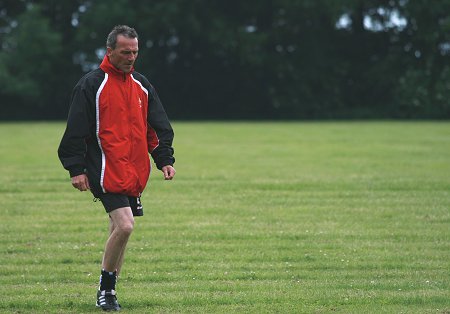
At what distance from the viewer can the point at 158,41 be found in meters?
51.5

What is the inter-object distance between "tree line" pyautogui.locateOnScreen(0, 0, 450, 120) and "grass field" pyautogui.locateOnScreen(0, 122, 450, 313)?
29421mm

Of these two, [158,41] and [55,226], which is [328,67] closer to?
[158,41]

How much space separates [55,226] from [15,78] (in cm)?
3836

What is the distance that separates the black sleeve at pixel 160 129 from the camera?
693cm

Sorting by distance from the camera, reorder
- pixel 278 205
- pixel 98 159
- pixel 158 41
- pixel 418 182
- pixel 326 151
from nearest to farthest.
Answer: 1. pixel 98 159
2. pixel 278 205
3. pixel 418 182
4. pixel 326 151
5. pixel 158 41

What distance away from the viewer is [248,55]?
4903cm

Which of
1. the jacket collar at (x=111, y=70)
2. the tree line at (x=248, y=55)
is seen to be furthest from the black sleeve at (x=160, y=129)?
the tree line at (x=248, y=55)

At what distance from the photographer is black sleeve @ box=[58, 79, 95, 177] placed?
21.4 ft

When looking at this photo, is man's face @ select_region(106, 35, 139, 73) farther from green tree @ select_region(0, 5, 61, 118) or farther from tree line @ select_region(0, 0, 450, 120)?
green tree @ select_region(0, 5, 61, 118)

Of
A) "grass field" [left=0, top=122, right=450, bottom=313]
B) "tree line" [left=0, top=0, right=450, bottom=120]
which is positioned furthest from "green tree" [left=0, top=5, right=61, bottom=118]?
"grass field" [left=0, top=122, right=450, bottom=313]

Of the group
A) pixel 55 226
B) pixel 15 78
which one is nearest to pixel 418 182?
pixel 55 226

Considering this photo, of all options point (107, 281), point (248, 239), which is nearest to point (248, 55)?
point (248, 239)

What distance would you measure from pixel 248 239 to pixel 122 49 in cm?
417

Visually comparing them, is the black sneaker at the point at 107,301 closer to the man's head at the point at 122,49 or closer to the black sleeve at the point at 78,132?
the black sleeve at the point at 78,132
